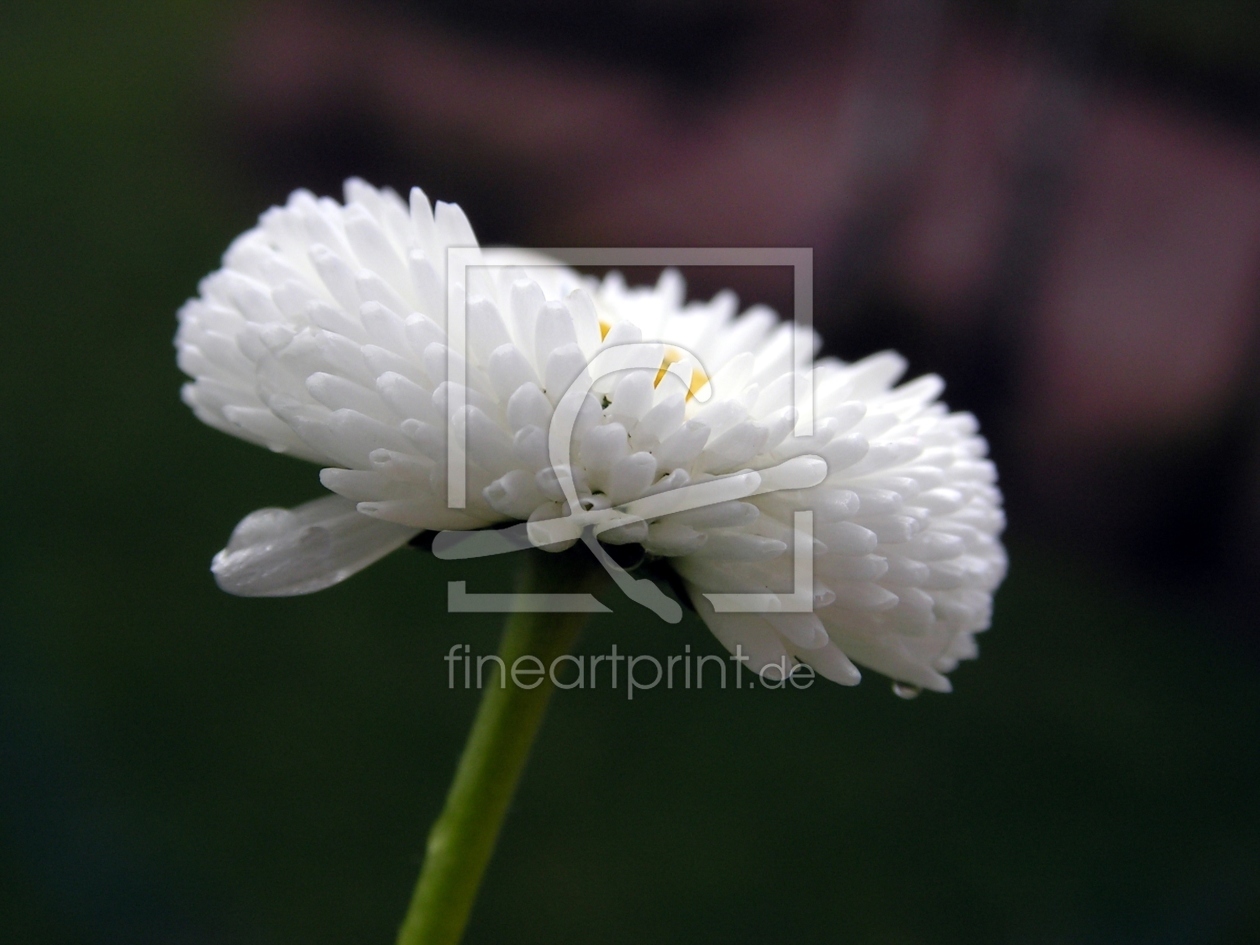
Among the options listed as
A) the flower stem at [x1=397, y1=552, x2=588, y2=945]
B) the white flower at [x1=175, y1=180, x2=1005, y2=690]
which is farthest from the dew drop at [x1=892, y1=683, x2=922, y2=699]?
the flower stem at [x1=397, y1=552, x2=588, y2=945]

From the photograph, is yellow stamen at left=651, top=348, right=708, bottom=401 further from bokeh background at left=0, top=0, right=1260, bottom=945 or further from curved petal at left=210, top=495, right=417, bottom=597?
bokeh background at left=0, top=0, right=1260, bottom=945

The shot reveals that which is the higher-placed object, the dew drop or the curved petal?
the curved petal

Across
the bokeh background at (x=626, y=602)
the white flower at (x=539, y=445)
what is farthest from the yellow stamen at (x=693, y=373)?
the bokeh background at (x=626, y=602)

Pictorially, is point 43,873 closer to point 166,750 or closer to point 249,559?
point 166,750

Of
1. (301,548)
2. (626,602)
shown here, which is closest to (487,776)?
(301,548)

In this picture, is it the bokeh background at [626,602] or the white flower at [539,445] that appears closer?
the white flower at [539,445]

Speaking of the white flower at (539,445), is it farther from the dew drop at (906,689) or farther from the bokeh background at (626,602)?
the bokeh background at (626,602)
